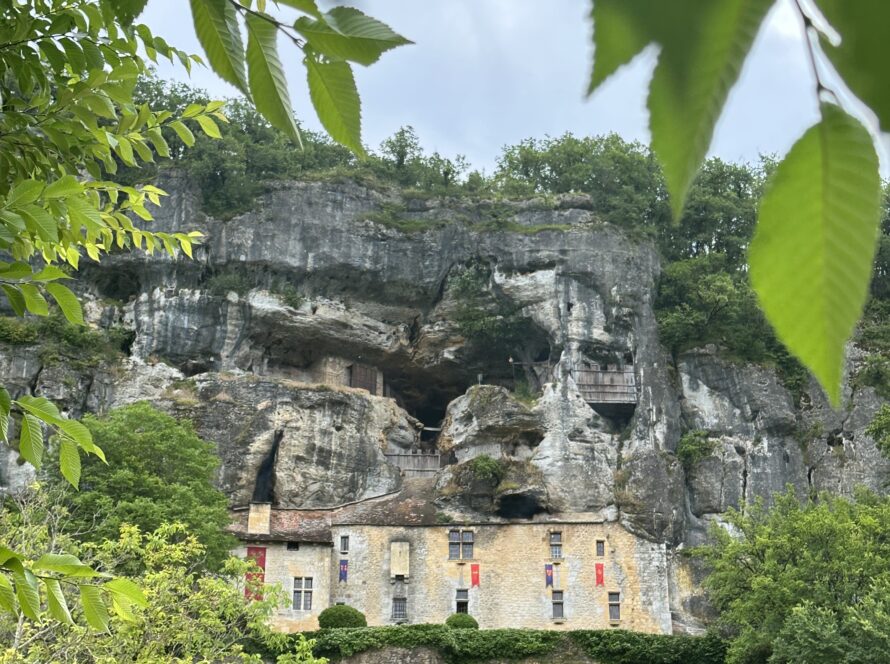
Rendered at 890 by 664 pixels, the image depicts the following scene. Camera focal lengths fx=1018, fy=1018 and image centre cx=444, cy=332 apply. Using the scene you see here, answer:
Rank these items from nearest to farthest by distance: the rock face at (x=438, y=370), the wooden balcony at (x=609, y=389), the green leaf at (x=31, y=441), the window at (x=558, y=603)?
1. the green leaf at (x=31, y=441)
2. the window at (x=558, y=603)
3. the rock face at (x=438, y=370)
4. the wooden balcony at (x=609, y=389)

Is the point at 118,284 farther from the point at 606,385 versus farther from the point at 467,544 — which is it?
the point at 606,385

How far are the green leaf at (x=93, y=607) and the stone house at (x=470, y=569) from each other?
29907 millimetres

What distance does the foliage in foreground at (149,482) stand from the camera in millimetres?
26844

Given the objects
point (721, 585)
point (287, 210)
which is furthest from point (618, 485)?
point (287, 210)

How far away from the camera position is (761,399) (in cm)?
3912

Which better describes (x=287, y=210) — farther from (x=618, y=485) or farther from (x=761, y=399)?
(x=761, y=399)

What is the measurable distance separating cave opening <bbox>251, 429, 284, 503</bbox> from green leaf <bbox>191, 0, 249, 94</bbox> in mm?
35144

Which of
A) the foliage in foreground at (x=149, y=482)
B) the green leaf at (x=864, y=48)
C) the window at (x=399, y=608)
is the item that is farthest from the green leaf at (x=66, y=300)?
the window at (x=399, y=608)

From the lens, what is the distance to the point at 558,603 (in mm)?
32969

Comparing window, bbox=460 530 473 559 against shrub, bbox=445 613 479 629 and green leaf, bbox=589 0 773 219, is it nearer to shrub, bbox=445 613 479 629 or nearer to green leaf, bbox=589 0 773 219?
shrub, bbox=445 613 479 629

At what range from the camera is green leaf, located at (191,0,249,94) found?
1198 mm

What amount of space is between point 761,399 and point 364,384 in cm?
1571

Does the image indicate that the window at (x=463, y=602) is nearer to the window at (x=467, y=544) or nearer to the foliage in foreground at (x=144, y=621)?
the window at (x=467, y=544)

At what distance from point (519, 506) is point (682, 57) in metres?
35.0
